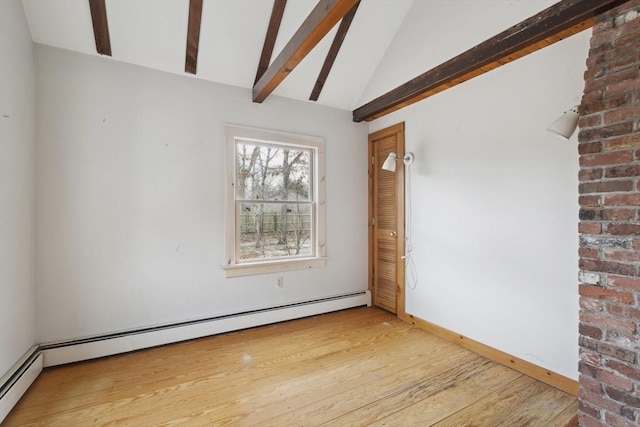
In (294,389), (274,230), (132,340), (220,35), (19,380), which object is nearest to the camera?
(19,380)

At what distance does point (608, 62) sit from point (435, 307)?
229 cm

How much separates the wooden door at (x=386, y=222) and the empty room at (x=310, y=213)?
0.14 ft

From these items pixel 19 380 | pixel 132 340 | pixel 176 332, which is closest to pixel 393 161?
pixel 176 332

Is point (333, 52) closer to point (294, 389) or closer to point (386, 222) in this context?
point (386, 222)

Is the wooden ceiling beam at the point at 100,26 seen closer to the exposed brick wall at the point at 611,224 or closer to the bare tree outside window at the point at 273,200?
the bare tree outside window at the point at 273,200

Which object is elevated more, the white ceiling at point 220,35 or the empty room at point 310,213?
the white ceiling at point 220,35

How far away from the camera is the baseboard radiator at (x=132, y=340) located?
190cm

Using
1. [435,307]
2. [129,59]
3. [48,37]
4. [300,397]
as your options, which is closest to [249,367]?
[300,397]

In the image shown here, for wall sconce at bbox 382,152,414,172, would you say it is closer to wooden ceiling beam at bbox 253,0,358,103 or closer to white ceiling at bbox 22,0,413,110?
white ceiling at bbox 22,0,413,110

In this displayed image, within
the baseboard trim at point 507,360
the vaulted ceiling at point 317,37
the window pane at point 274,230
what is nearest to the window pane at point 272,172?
the window pane at point 274,230

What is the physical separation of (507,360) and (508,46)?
2429 millimetres

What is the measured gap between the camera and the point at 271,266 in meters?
3.21

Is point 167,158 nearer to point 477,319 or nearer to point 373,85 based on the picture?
point 373,85

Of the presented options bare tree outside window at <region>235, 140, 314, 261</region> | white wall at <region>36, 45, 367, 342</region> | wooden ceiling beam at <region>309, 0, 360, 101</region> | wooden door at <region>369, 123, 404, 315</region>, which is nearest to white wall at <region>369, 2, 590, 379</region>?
wooden door at <region>369, 123, 404, 315</region>
